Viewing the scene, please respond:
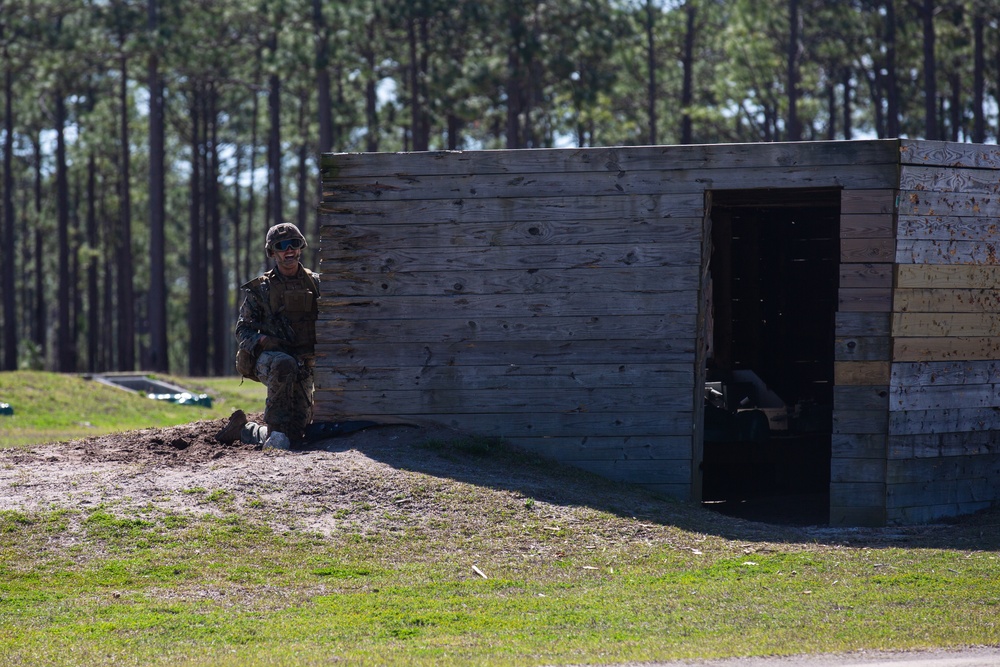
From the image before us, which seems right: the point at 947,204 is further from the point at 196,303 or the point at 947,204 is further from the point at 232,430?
the point at 196,303

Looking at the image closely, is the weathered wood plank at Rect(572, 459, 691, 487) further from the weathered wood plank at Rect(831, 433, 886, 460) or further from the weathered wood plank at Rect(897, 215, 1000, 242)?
the weathered wood plank at Rect(897, 215, 1000, 242)

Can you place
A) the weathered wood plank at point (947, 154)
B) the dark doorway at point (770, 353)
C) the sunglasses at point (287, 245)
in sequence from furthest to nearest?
the dark doorway at point (770, 353), the sunglasses at point (287, 245), the weathered wood plank at point (947, 154)

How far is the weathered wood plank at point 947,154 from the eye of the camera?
9.62 m

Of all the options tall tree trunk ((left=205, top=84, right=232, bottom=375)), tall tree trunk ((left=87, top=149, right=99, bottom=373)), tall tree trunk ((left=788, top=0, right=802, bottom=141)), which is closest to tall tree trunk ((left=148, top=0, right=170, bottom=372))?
tall tree trunk ((left=205, top=84, right=232, bottom=375))

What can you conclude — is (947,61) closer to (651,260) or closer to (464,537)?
(651,260)

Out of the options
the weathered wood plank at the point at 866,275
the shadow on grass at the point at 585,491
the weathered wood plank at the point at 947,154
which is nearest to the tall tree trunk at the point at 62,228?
the shadow on grass at the point at 585,491

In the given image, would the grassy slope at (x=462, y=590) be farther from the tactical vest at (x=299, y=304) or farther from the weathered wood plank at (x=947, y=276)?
the tactical vest at (x=299, y=304)

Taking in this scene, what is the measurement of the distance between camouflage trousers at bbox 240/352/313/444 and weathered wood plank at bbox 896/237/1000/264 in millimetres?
5133

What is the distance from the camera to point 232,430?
35.7ft

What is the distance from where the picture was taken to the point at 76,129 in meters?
44.6

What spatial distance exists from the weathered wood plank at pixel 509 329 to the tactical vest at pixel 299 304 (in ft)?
1.78

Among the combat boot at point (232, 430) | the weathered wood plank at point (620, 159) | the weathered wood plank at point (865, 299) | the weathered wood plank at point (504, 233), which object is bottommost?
the combat boot at point (232, 430)

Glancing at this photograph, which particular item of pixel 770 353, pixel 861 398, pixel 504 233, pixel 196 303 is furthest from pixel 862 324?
pixel 196 303

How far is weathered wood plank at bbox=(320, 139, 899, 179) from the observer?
9.69 metres
